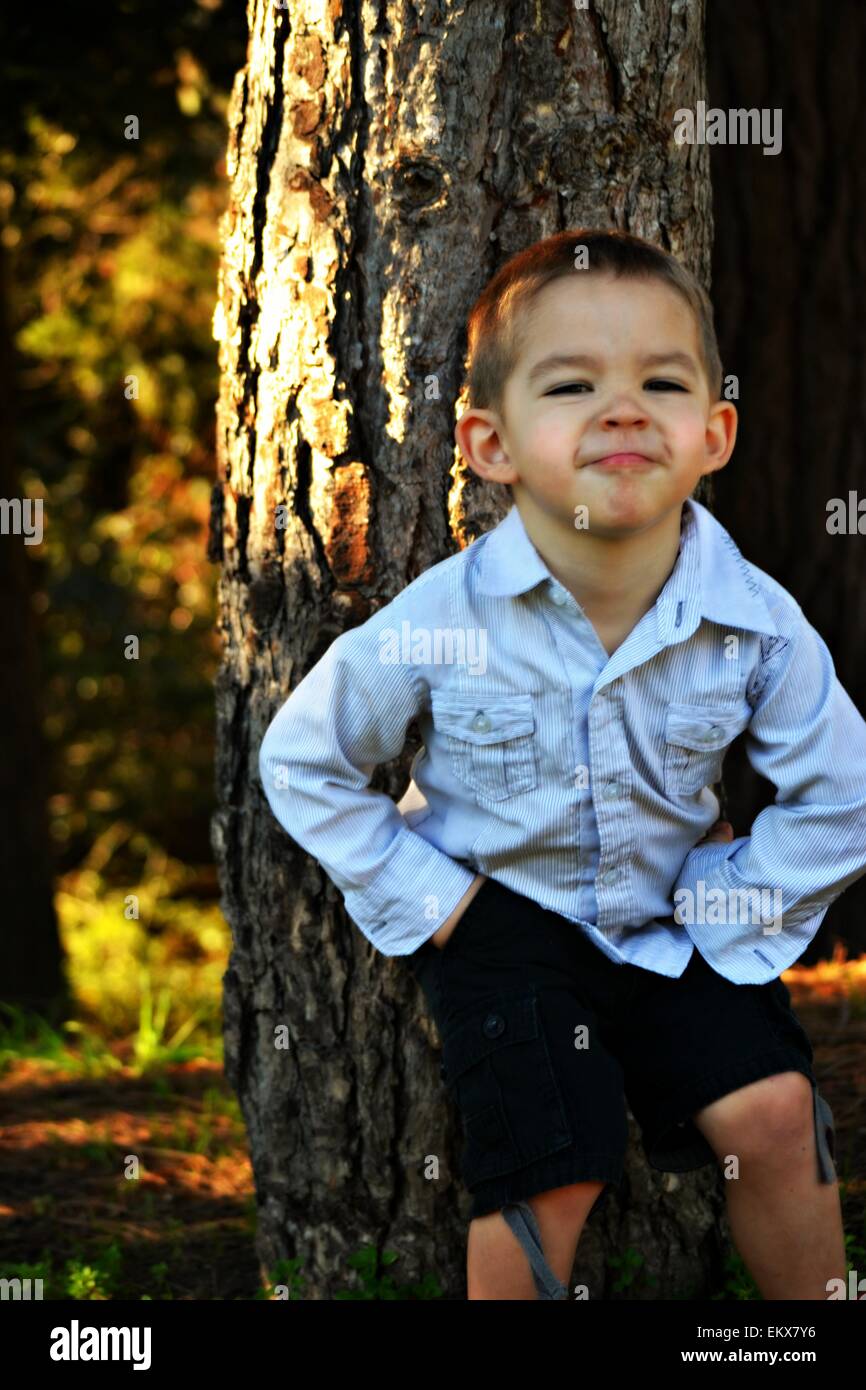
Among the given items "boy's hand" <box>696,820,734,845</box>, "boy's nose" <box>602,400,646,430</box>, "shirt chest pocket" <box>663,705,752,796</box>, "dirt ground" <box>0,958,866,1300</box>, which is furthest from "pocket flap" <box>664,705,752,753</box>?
"dirt ground" <box>0,958,866,1300</box>

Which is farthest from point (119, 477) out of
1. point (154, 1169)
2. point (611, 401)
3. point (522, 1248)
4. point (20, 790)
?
point (522, 1248)

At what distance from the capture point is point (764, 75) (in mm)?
4395

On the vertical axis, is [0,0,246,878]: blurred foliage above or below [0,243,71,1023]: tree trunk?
above

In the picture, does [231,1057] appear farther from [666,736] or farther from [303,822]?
[666,736]

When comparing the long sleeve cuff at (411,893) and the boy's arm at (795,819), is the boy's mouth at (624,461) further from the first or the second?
the long sleeve cuff at (411,893)

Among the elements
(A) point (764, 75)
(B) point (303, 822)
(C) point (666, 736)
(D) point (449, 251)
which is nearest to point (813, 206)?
(A) point (764, 75)

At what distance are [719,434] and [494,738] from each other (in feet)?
2.00

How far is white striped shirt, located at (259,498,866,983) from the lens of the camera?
2.36 metres

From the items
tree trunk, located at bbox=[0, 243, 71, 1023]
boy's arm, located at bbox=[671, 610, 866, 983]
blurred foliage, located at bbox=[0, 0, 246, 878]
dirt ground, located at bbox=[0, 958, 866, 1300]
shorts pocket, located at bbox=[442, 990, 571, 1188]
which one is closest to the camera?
shorts pocket, located at bbox=[442, 990, 571, 1188]

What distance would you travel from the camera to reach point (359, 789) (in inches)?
95.7

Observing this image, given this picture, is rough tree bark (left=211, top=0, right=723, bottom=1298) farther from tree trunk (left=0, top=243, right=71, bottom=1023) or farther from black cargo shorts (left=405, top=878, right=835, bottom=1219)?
tree trunk (left=0, top=243, right=71, bottom=1023)

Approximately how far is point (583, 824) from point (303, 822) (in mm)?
456

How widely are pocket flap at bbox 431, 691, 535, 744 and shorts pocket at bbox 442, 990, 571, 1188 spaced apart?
41cm

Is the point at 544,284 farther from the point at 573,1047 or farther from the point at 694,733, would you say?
the point at 573,1047
